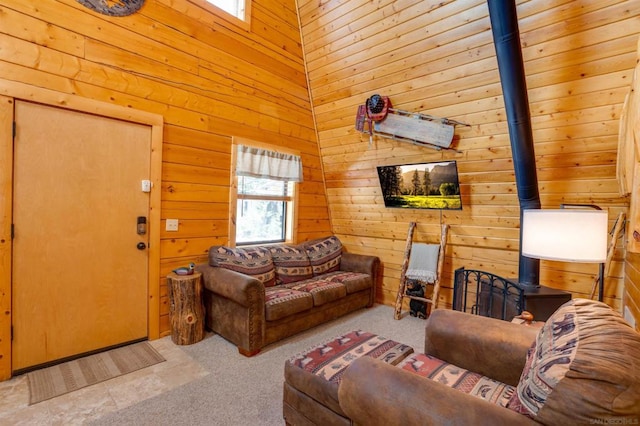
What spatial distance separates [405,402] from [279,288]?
2.31 metres

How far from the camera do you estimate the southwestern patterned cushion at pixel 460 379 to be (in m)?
1.38

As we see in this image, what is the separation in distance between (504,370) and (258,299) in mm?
1812

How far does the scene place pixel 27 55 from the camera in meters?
2.20

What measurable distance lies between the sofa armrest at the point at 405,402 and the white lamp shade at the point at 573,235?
48.7 inches

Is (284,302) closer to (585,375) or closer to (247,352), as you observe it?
(247,352)

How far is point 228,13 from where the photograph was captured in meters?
3.28

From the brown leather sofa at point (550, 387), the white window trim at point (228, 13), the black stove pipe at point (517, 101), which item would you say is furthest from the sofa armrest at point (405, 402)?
the white window trim at point (228, 13)

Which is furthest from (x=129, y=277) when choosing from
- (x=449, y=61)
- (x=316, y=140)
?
(x=449, y=61)

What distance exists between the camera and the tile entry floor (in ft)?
5.95

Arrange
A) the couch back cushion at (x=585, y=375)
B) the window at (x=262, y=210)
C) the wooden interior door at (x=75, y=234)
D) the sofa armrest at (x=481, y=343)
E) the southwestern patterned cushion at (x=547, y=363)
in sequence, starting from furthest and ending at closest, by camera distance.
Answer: the window at (x=262, y=210)
the wooden interior door at (x=75, y=234)
the sofa armrest at (x=481, y=343)
the southwestern patterned cushion at (x=547, y=363)
the couch back cushion at (x=585, y=375)

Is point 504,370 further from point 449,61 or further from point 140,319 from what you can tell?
point 140,319

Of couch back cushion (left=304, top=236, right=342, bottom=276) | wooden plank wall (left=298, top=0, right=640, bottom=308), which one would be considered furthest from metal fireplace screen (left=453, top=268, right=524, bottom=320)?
couch back cushion (left=304, top=236, right=342, bottom=276)

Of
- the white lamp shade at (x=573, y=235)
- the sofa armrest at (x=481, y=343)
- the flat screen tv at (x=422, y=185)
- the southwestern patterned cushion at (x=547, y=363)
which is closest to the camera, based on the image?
the southwestern patterned cushion at (x=547, y=363)

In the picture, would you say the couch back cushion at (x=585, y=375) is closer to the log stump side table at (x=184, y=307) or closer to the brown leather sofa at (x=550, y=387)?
the brown leather sofa at (x=550, y=387)
